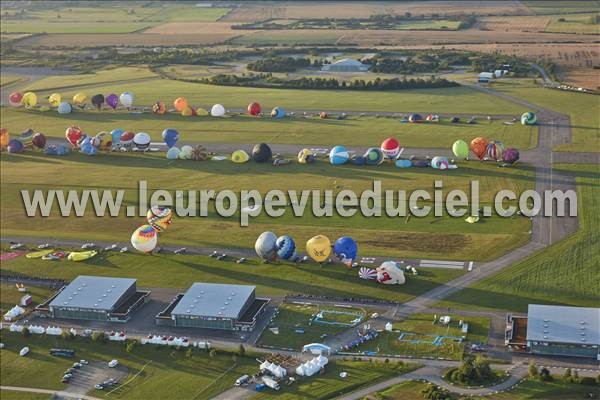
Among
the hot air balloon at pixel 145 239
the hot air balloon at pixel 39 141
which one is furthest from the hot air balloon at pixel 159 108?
the hot air balloon at pixel 145 239

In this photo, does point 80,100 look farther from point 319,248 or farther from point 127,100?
point 319,248

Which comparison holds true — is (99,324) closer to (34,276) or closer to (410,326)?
(34,276)

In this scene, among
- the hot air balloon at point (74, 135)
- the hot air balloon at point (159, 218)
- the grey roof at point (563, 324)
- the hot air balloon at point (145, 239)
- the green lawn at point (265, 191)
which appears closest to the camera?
the grey roof at point (563, 324)

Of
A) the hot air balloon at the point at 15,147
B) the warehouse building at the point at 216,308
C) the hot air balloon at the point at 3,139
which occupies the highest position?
the hot air balloon at the point at 3,139

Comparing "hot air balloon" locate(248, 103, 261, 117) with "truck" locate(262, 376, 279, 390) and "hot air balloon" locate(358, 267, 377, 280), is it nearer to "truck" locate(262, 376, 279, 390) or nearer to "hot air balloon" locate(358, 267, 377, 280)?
"hot air balloon" locate(358, 267, 377, 280)

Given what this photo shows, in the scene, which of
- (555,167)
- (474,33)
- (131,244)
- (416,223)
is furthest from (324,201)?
(474,33)

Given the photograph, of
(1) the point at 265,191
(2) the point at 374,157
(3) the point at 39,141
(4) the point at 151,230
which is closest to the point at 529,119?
(2) the point at 374,157

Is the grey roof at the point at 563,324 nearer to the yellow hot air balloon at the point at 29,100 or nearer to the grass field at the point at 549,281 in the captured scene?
the grass field at the point at 549,281
